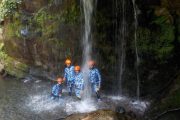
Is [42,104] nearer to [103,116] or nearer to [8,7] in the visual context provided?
[103,116]

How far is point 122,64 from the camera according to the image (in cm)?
1488

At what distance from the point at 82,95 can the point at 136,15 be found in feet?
11.2

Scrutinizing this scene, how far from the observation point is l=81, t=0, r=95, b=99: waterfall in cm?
1481

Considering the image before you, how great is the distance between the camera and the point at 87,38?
15.3 metres

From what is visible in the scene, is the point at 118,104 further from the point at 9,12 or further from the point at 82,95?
the point at 9,12

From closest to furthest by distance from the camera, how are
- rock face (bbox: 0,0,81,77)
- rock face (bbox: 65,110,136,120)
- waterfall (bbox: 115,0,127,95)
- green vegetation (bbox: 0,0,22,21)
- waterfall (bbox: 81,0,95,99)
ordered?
1. rock face (bbox: 65,110,136,120)
2. waterfall (bbox: 115,0,127,95)
3. waterfall (bbox: 81,0,95,99)
4. rock face (bbox: 0,0,81,77)
5. green vegetation (bbox: 0,0,22,21)

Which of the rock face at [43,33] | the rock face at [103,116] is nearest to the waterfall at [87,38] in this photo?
Answer: the rock face at [43,33]

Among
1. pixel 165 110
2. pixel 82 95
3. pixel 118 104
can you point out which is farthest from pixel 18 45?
pixel 165 110

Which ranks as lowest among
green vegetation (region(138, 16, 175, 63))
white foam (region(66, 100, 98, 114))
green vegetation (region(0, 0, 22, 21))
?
white foam (region(66, 100, 98, 114))

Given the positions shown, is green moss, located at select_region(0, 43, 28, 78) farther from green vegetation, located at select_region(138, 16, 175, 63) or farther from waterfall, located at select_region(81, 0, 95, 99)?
green vegetation, located at select_region(138, 16, 175, 63)

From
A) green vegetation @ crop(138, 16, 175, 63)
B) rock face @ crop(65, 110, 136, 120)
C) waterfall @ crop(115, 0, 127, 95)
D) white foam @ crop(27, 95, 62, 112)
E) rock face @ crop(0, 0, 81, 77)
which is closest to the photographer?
rock face @ crop(65, 110, 136, 120)

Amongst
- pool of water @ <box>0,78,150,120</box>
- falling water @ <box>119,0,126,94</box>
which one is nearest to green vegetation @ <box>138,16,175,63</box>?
falling water @ <box>119,0,126,94</box>

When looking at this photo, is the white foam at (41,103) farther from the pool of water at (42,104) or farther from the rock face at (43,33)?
the rock face at (43,33)

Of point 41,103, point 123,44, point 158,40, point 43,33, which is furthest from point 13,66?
point 158,40
